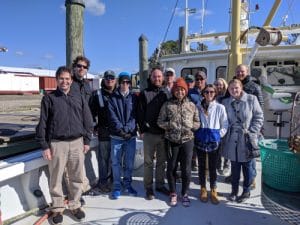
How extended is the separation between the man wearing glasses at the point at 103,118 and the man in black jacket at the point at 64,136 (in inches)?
20.2

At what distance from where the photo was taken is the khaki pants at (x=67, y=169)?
3.61 meters

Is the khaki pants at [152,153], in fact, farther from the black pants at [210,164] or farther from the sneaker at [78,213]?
the sneaker at [78,213]

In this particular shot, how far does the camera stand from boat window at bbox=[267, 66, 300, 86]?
7853 mm

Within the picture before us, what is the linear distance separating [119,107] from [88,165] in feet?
4.14

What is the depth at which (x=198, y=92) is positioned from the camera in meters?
4.92

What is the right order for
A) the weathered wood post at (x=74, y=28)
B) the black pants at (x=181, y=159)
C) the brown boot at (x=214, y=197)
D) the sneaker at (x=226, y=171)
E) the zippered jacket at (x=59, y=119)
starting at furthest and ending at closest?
the sneaker at (x=226, y=171), the weathered wood post at (x=74, y=28), the brown boot at (x=214, y=197), the black pants at (x=181, y=159), the zippered jacket at (x=59, y=119)

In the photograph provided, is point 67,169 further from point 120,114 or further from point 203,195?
point 203,195

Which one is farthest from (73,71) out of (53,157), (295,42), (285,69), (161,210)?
(295,42)

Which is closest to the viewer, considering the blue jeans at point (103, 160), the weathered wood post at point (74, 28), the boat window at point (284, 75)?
the blue jeans at point (103, 160)

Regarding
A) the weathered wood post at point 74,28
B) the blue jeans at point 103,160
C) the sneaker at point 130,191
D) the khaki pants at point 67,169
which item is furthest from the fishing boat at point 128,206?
the weathered wood post at point 74,28

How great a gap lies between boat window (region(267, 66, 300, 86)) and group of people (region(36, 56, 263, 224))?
12.5ft

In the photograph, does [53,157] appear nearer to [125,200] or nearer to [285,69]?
[125,200]

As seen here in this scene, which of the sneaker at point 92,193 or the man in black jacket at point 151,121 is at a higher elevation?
the man in black jacket at point 151,121

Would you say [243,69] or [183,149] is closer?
[183,149]
